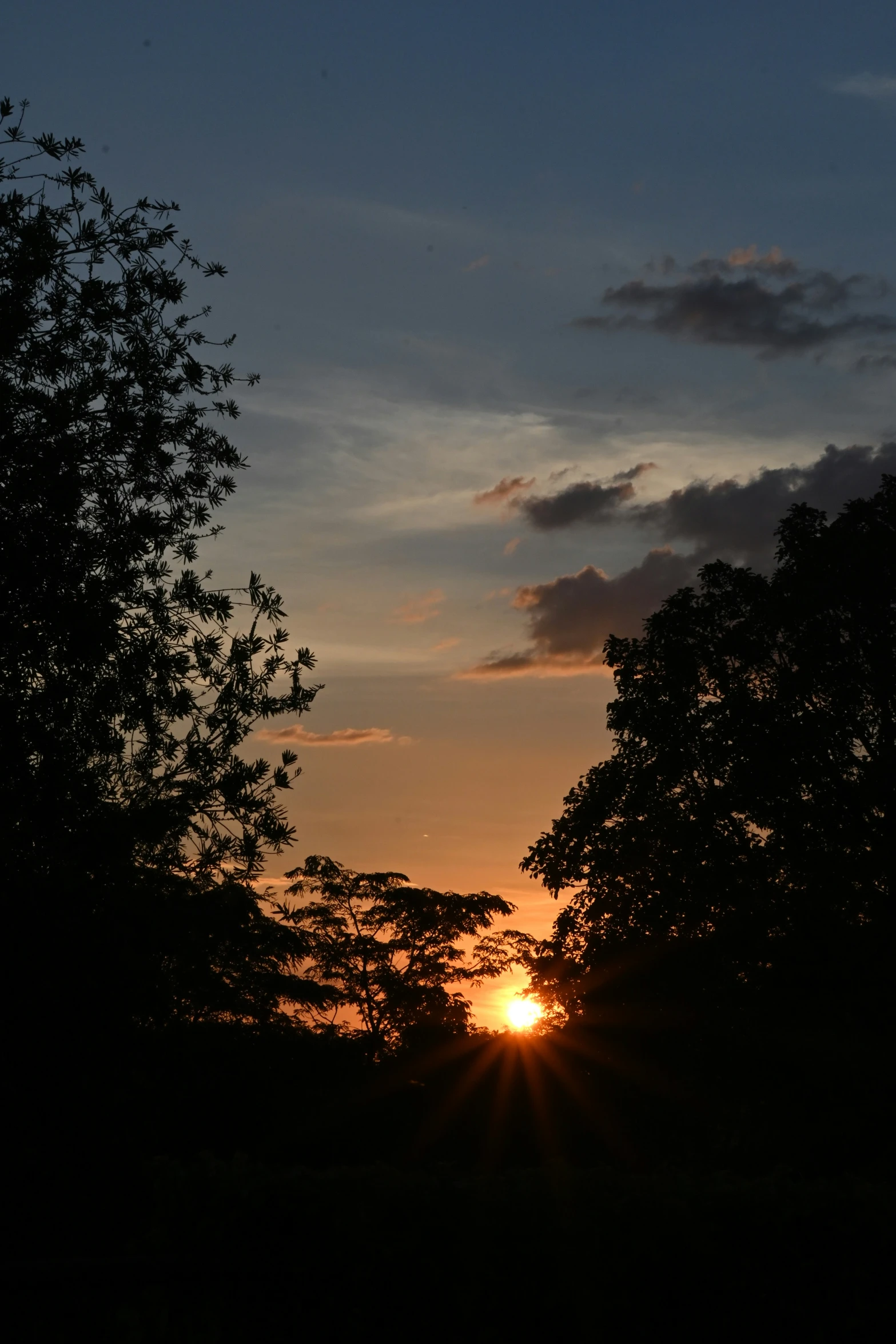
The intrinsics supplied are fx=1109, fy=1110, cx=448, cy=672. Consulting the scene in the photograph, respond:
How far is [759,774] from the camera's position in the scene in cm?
2472

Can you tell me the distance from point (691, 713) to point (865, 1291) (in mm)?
19483

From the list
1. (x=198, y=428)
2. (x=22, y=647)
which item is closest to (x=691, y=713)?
(x=198, y=428)

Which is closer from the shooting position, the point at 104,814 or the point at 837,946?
the point at 104,814

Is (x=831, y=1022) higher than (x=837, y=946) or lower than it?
lower

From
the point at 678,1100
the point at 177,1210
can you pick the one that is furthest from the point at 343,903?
the point at 177,1210

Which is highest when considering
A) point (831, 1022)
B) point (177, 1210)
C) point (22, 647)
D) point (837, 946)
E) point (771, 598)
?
point (771, 598)

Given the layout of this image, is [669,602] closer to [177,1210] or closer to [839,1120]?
[839,1120]

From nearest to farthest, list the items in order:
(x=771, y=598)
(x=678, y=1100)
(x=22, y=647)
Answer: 1. (x=22, y=647)
2. (x=678, y=1100)
3. (x=771, y=598)

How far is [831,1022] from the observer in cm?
2395

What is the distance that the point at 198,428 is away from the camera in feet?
47.5

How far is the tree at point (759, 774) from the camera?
24.0 metres

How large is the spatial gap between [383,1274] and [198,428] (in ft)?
34.9

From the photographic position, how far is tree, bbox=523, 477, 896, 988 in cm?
2397

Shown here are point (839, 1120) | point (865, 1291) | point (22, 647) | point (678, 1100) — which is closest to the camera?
point (865, 1291)
